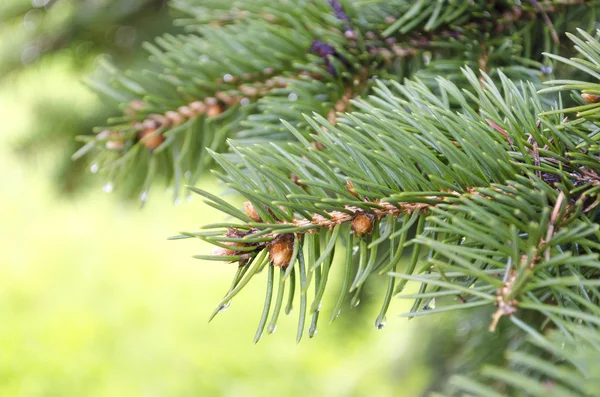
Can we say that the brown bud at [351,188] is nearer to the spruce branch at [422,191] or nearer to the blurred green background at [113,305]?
the spruce branch at [422,191]

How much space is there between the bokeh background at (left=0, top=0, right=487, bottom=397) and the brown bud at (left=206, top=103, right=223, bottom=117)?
8 cm

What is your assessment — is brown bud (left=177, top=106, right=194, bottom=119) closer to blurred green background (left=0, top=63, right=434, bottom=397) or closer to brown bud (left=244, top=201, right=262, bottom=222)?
brown bud (left=244, top=201, right=262, bottom=222)

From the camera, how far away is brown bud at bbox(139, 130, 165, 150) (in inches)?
17.3

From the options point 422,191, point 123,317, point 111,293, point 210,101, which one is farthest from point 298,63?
point 111,293

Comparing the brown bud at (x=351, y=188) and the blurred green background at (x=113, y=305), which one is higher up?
the brown bud at (x=351, y=188)

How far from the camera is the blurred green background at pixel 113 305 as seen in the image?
89cm

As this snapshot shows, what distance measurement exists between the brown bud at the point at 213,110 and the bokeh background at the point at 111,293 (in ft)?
0.28

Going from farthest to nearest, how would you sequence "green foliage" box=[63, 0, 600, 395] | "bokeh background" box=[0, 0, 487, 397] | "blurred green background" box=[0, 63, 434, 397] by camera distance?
"blurred green background" box=[0, 63, 434, 397], "bokeh background" box=[0, 0, 487, 397], "green foliage" box=[63, 0, 600, 395]

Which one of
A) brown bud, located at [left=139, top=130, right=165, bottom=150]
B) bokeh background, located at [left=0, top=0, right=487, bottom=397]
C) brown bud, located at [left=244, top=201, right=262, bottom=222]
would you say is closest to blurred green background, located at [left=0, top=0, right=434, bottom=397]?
bokeh background, located at [left=0, top=0, right=487, bottom=397]

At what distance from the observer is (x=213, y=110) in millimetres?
451

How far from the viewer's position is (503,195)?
235mm

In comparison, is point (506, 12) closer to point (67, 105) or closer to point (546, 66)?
point (546, 66)

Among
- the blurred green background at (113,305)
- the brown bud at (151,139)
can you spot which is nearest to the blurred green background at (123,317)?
the blurred green background at (113,305)

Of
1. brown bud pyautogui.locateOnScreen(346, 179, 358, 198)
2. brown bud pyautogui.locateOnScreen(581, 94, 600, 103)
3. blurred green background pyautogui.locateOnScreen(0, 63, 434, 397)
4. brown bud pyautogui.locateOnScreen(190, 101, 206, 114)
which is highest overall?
brown bud pyautogui.locateOnScreen(581, 94, 600, 103)
